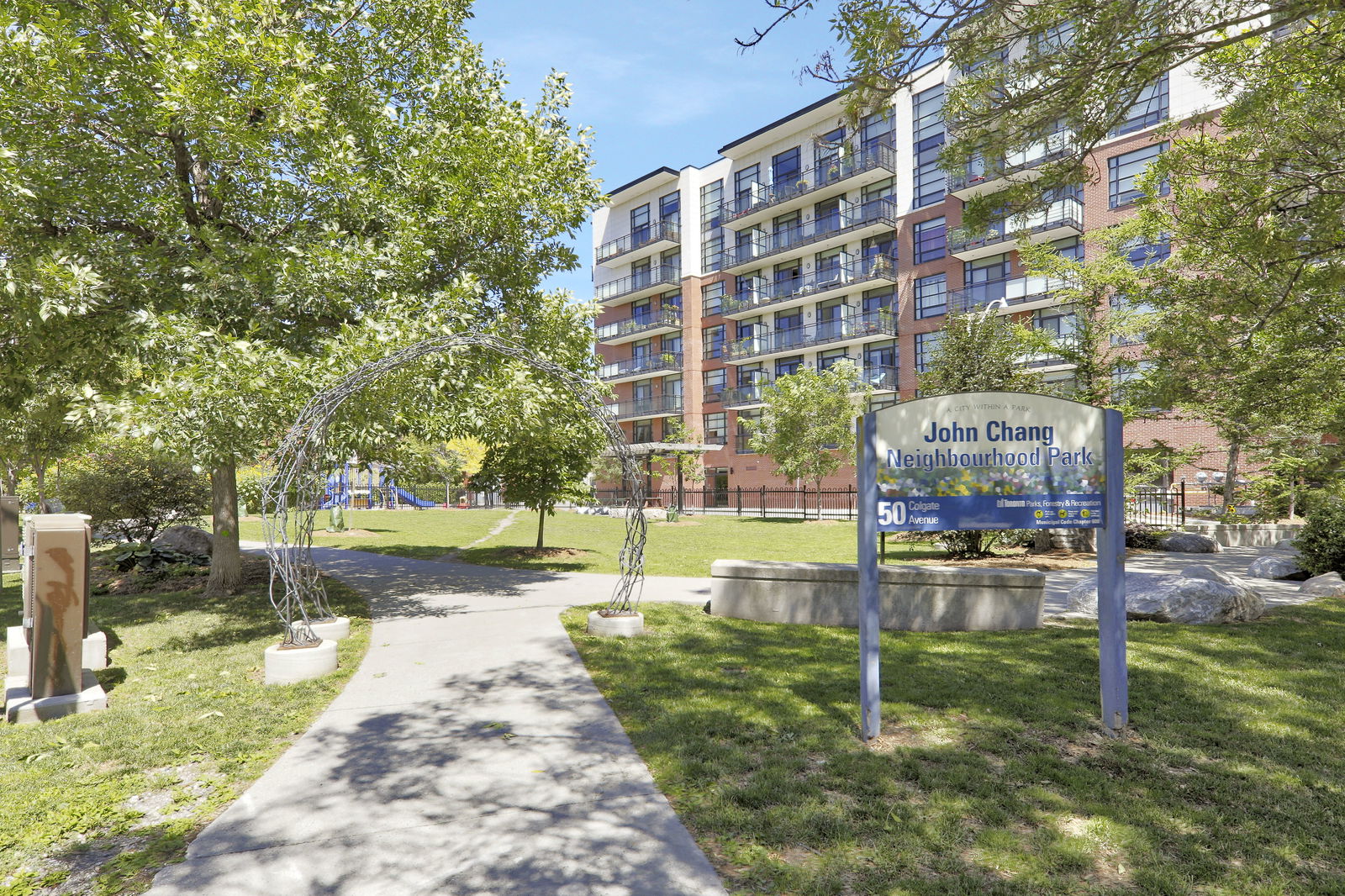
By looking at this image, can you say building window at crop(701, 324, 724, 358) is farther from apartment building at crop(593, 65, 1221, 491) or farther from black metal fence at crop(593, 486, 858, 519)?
black metal fence at crop(593, 486, 858, 519)

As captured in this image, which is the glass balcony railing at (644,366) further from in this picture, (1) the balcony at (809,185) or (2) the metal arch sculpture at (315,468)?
(2) the metal arch sculpture at (315,468)

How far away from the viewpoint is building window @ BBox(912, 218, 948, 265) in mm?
39156

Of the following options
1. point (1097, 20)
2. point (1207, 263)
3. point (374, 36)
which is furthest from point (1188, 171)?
point (374, 36)

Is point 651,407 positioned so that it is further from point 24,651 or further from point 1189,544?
point 24,651

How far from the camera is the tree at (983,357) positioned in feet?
54.9

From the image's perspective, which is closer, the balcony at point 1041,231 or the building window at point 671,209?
the balcony at point 1041,231

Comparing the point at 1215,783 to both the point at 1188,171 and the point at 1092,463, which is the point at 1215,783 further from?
the point at 1188,171

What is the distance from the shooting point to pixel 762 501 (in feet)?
128

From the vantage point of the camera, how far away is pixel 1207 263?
11344 millimetres

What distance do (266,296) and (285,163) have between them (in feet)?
7.48

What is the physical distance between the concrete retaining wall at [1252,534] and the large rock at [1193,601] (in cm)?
1236

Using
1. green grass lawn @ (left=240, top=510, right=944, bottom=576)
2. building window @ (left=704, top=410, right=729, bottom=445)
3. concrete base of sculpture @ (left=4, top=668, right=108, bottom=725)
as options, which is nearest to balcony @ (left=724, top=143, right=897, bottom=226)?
building window @ (left=704, top=410, right=729, bottom=445)

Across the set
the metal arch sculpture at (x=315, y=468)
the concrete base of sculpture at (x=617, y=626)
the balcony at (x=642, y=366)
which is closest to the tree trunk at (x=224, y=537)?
the metal arch sculpture at (x=315, y=468)

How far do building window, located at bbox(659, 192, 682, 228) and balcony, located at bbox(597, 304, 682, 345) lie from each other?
599 centimetres
